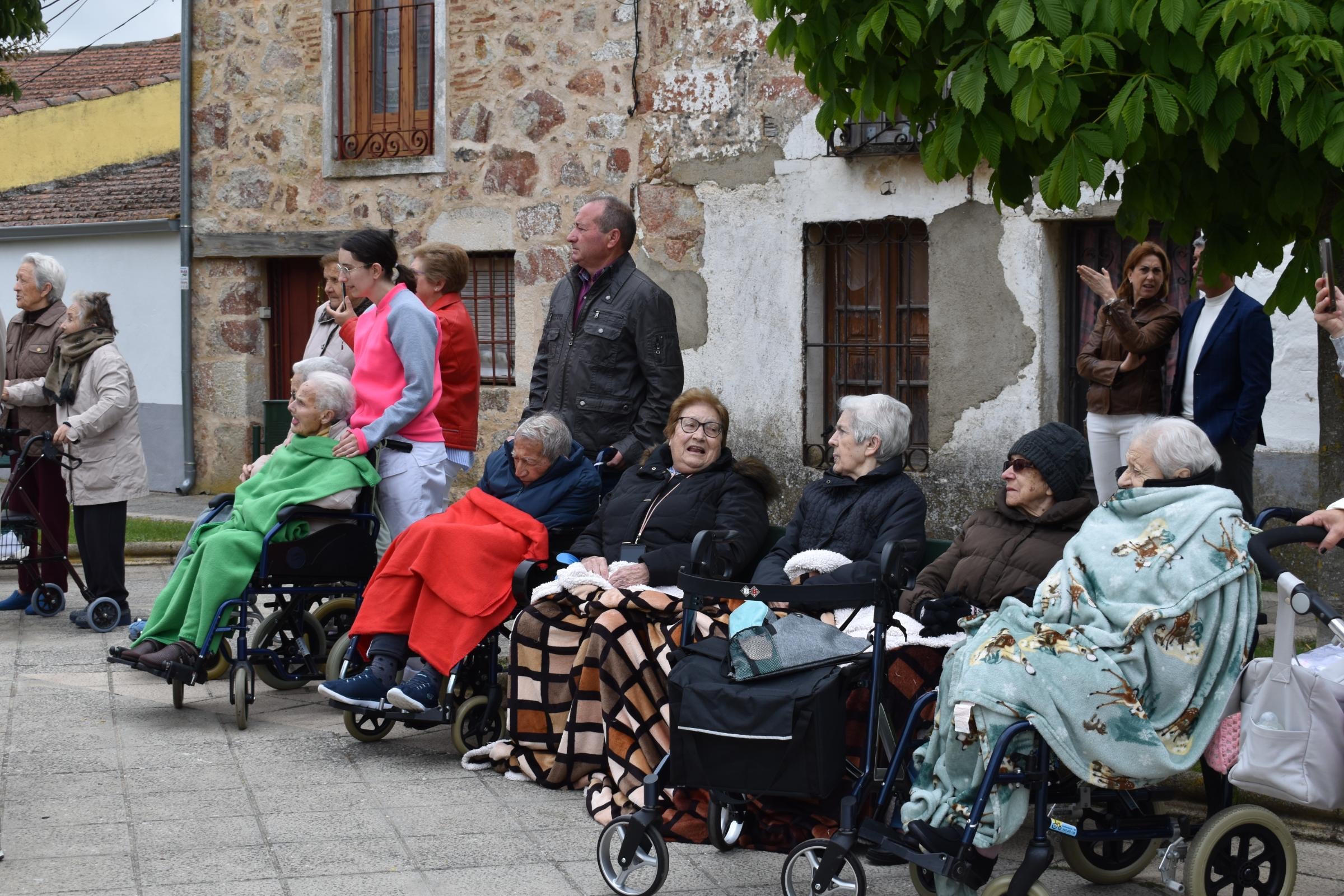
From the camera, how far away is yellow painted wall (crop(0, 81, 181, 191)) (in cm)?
1923

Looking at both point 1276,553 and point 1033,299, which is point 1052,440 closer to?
point 1276,553

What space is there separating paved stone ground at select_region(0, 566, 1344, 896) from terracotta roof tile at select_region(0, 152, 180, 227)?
398 inches

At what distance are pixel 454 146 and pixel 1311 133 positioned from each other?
10.3 meters

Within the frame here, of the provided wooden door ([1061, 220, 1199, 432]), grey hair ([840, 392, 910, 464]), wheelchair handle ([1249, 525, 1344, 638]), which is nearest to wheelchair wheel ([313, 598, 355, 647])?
grey hair ([840, 392, 910, 464])

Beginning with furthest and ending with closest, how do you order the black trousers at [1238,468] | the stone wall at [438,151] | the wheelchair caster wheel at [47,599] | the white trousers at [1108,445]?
the stone wall at [438,151] < the wheelchair caster wheel at [47,599] < the white trousers at [1108,445] < the black trousers at [1238,468]

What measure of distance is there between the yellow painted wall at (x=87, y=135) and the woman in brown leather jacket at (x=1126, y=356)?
1316 cm


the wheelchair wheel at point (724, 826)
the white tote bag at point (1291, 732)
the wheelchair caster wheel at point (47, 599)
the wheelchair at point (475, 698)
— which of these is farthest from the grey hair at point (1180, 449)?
the wheelchair caster wheel at point (47, 599)

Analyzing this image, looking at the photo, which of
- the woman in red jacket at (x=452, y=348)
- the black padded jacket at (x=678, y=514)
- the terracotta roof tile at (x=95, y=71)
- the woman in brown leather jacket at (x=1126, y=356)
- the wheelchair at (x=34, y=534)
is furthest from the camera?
the terracotta roof tile at (x=95, y=71)

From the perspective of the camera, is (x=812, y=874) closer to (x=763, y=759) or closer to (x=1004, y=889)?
(x=763, y=759)

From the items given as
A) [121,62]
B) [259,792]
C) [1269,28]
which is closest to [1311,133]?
[1269,28]

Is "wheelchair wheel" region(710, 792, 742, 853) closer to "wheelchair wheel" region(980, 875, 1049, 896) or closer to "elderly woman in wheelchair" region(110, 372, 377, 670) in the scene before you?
"wheelchair wheel" region(980, 875, 1049, 896)

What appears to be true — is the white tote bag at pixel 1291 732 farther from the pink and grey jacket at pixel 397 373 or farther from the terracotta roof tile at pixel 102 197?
the terracotta roof tile at pixel 102 197

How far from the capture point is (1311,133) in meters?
4.54

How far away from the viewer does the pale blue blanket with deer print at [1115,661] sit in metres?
4.40
